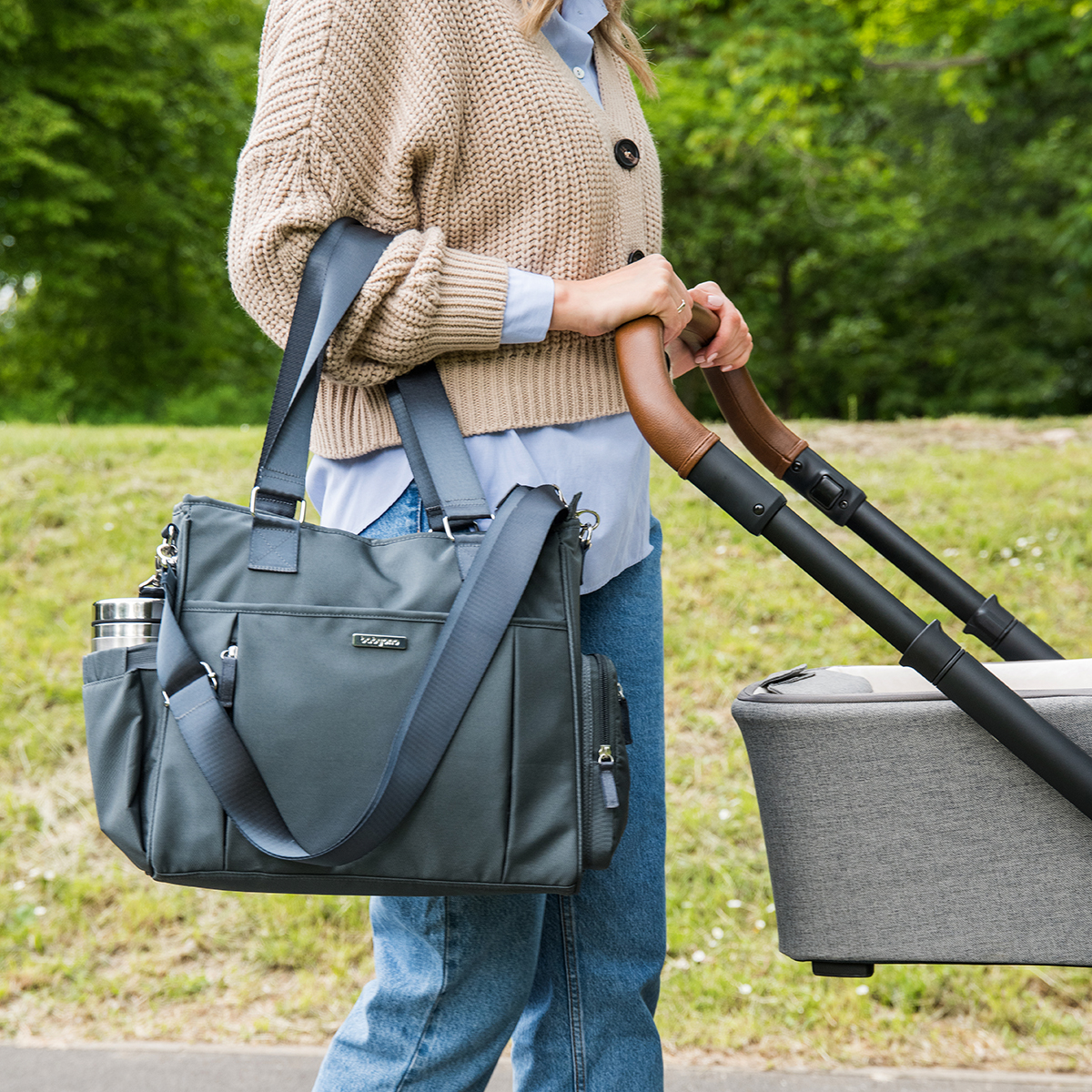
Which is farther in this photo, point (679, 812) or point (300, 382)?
point (679, 812)

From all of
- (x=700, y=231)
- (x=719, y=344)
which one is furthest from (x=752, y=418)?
(x=700, y=231)

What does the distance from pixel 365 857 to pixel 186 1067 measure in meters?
1.72

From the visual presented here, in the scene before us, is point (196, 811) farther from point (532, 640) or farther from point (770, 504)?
point (770, 504)

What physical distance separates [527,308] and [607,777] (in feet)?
1.78

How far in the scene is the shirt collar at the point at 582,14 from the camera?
1521 millimetres

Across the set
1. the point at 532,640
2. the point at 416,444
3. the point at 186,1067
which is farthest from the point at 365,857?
the point at 186,1067

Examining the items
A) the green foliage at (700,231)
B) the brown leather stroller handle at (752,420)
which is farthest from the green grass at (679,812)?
the green foliage at (700,231)

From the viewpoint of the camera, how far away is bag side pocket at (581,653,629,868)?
1205 mm

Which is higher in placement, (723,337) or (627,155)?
(627,155)

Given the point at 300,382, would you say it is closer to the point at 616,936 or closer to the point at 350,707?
the point at 350,707

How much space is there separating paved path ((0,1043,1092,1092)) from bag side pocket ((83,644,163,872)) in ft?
4.97

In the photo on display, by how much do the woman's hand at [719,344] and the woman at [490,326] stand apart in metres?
0.02

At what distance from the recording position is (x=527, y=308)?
1.29 meters

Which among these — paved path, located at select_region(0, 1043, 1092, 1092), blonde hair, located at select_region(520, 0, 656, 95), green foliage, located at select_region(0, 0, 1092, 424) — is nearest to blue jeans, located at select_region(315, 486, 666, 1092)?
blonde hair, located at select_region(520, 0, 656, 95)
